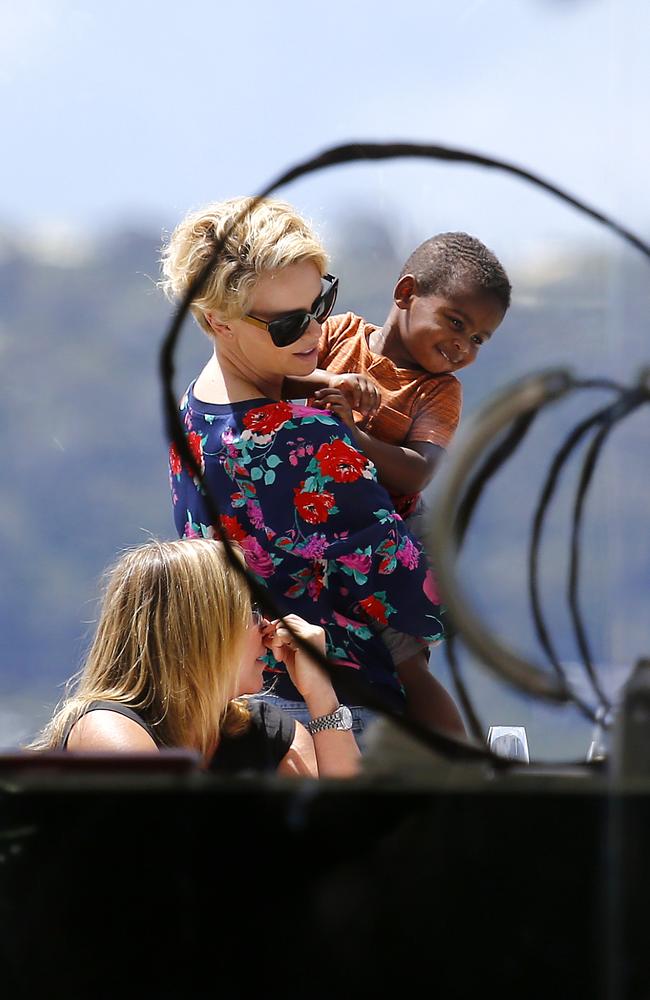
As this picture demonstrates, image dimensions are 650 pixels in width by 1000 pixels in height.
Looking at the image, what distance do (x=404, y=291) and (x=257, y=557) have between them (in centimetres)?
42

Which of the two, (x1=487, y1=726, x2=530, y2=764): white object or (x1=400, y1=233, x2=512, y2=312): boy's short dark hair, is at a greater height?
(x1=400, y1=233, x2=512, y2=312): boy's short dark hair

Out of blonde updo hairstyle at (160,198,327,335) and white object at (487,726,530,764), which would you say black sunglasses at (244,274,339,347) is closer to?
blonde updo hairstyle at (160,198,327,335)

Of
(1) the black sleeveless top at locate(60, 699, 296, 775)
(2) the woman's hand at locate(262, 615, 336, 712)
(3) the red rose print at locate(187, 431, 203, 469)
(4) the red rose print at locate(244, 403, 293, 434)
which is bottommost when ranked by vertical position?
(1) the black sleeveless top at locate(60, 699, 296, 775)

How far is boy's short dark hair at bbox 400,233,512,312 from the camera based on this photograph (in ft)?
4.88

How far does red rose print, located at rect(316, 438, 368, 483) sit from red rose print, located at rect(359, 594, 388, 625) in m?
0.16

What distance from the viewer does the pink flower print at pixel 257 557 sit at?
1.64 metres

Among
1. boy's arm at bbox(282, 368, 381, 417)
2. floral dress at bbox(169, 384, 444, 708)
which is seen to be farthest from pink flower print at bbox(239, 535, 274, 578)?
boy's arm at bbox(282, 368, 381, 417)

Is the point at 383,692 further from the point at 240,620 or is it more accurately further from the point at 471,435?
the point at 471,435

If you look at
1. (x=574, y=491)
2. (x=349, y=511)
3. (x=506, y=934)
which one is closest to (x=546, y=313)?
(x=574, y=491)

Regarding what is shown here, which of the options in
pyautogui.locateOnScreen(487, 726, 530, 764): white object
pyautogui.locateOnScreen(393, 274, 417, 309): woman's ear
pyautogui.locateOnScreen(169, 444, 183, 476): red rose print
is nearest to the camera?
pyautogui.locateOnScreen(487, 726, 530, 764): white object

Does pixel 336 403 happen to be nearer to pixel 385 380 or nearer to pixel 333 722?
pixel 385 380

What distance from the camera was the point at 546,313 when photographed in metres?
1.24

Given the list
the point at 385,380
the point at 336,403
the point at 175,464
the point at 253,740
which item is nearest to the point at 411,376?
the point at 385,380

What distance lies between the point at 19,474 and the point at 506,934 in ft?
2.12
